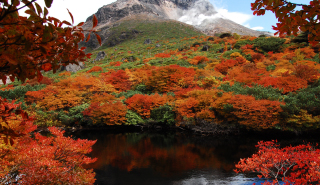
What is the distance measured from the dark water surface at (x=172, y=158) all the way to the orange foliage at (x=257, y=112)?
154cm

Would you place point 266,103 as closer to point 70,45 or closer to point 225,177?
point 225,177

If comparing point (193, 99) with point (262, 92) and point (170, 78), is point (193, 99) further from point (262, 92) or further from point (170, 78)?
point (170, 78)

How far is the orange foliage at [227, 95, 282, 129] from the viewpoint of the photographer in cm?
1540

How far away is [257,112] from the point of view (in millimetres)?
15586

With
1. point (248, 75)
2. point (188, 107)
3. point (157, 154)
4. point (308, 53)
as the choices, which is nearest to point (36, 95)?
point (157, 154)

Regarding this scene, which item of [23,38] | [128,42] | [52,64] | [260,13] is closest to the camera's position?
[23,38]

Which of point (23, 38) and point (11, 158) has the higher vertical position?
point (23, 38)

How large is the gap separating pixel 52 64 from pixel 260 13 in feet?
8.17

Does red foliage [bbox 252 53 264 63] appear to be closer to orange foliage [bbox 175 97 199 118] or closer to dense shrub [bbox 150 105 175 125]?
orange foliage [bbox 175 97 199 118]

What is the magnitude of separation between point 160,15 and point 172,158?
140867mm

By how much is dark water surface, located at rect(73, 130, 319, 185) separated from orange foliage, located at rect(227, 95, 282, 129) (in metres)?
1.54

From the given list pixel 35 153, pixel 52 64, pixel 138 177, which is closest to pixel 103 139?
pixel 138 177

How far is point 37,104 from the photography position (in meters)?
24.4

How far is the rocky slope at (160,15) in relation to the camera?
103613 millimetres
